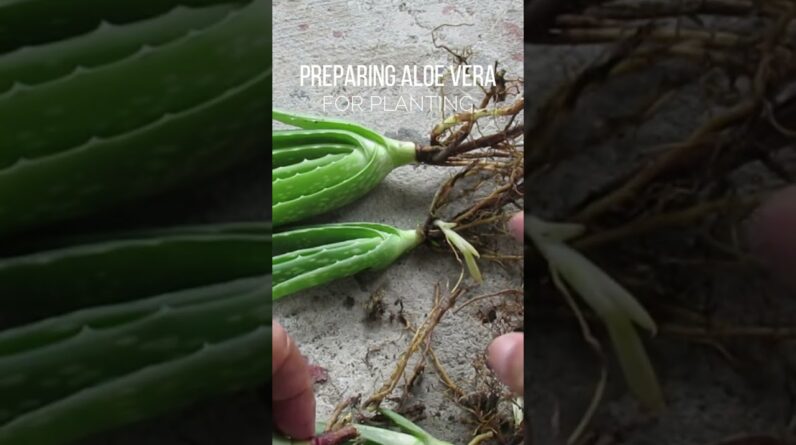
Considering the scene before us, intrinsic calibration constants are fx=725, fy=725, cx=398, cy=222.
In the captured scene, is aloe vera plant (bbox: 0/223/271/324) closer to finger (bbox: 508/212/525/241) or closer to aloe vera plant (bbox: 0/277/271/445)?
aloe vera plant (bbox: 0/277/271/445)

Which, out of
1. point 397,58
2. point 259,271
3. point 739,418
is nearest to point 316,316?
point 259,271

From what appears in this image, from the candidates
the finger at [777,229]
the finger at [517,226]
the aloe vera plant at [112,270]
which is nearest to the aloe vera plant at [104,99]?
the aloe vera plant at [112,270]

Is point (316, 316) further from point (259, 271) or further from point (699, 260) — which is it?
point (699, 260)

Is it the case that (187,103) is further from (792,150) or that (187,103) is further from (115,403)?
(792,150)

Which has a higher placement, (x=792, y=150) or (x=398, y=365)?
(x=792, y=150)

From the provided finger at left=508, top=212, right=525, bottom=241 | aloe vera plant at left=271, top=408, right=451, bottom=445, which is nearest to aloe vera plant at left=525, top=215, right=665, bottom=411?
finger at left=508, top=212, right=525, bottom=241
